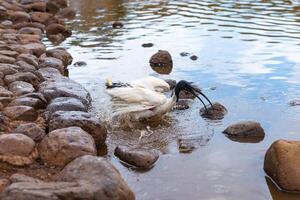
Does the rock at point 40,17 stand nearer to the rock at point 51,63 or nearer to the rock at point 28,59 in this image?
the rock at point 51,63

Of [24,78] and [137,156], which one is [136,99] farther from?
[24,78]

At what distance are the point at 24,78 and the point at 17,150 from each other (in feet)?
9.31

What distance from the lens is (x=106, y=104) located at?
7520 mm

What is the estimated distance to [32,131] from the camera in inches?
218

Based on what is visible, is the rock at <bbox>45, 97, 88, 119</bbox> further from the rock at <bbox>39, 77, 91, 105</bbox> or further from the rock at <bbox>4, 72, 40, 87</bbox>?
the rock at <bbox>4, 72, 40, 87</bbox>

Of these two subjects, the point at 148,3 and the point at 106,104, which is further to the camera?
the point at 148,3

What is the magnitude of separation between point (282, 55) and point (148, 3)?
983 centimetres

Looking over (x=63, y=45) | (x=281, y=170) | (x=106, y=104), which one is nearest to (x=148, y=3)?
(x=63, y=45)

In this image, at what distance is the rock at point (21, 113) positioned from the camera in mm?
6223

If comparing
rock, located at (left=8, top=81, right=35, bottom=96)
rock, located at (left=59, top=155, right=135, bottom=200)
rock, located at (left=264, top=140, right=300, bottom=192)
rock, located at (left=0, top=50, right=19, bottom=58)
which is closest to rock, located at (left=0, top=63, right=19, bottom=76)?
rock, located at (left=8, top=81, right=35, bottom=96)

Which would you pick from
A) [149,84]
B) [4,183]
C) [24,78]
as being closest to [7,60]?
[24,78]

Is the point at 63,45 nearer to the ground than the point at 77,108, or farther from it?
nearer to the ground

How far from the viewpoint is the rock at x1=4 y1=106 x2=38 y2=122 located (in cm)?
622

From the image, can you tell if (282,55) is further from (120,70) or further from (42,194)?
(42,194)
